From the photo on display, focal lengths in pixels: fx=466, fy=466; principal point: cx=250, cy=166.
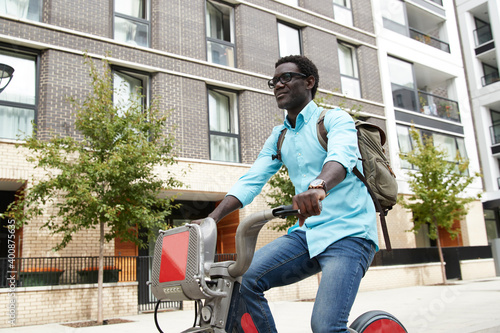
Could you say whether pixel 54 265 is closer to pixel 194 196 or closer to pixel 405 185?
pixel 194 196

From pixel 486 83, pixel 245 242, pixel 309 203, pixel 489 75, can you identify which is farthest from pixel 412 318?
pixel 489 75

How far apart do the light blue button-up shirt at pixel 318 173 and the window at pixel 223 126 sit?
11841mm

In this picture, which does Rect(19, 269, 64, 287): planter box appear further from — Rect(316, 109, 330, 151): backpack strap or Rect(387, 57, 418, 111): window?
Rect(387, 57, 418, 111): window

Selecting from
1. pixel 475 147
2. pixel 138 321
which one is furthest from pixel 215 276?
pixel 475 147

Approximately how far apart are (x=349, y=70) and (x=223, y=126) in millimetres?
7208

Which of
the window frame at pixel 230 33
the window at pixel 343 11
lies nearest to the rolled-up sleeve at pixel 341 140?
the window frame at pixel 230 33

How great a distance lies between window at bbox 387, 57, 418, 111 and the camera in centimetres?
2080

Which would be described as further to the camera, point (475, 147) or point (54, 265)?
point (475, 147)

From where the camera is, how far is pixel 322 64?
17.9 metres

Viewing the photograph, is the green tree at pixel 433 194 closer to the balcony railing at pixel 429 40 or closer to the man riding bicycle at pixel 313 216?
the balcony railing at pixel 429 40

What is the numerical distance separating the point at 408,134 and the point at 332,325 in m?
19.6

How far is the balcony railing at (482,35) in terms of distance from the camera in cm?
2691

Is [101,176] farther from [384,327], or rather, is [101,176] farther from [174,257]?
[174,257]

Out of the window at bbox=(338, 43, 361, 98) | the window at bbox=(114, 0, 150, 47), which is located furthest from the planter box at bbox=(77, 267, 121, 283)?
the window at bbox=(338, 43, 361, 98)
